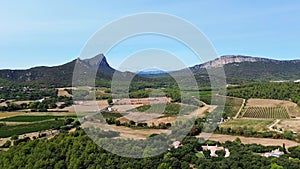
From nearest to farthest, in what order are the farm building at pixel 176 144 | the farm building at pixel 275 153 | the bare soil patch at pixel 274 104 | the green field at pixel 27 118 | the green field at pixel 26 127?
the farm building at pixel 176 144 < the farm building at pixel 275 153 < the green field at pixel 26 127 < the green field at pixel 27 118 < the bare soil patch at pixel 274 104

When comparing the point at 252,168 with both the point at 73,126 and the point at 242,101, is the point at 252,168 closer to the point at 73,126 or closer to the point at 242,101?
the point at 73,126

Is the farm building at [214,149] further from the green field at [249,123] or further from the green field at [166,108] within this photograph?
the green field at [249,123]

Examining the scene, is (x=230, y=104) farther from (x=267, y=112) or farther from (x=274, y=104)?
(x=267, y=112)

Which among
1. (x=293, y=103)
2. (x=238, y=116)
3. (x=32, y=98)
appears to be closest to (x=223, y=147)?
(x=238, y=116)

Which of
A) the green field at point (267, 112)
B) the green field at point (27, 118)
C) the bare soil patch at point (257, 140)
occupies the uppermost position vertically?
the green field at point (267, 112)

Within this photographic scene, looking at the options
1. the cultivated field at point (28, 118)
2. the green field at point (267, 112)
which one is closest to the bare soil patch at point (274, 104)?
the green field at point (267, 112)

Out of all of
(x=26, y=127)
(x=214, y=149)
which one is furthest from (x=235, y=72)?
(x=214, y=149)
